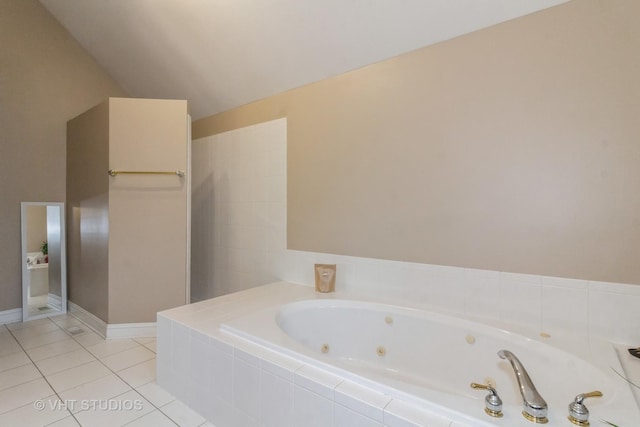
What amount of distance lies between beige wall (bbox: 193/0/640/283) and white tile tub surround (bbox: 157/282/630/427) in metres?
0.29

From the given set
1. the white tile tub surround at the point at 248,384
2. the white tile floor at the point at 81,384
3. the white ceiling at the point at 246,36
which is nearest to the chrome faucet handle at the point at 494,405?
the white tile tub surround at the point at 248,384

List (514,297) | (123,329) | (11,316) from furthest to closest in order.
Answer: (11,316), (123,329), (514,297)

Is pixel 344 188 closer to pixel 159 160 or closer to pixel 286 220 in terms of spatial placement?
pixel 286 220

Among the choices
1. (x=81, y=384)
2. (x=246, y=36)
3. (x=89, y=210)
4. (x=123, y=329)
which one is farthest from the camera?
(x=89, y=210)

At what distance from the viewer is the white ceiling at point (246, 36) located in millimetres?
1739

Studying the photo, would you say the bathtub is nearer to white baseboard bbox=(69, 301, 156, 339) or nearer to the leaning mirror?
white baseboard bbox=(69, 301, 156, 339)

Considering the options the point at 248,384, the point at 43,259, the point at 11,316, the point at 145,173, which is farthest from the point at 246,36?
the point at 11,316

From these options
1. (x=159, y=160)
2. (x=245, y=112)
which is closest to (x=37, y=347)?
(x=159, y=160)

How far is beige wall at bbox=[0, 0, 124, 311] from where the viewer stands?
8.92 ft

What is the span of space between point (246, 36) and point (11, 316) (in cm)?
322

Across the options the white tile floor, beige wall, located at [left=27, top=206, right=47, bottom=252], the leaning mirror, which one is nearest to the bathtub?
the white tile floor

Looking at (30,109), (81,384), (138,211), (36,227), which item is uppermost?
(30,109)

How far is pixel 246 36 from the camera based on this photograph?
2244 millimetres

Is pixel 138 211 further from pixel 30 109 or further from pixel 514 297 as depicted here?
pixel 514 297
